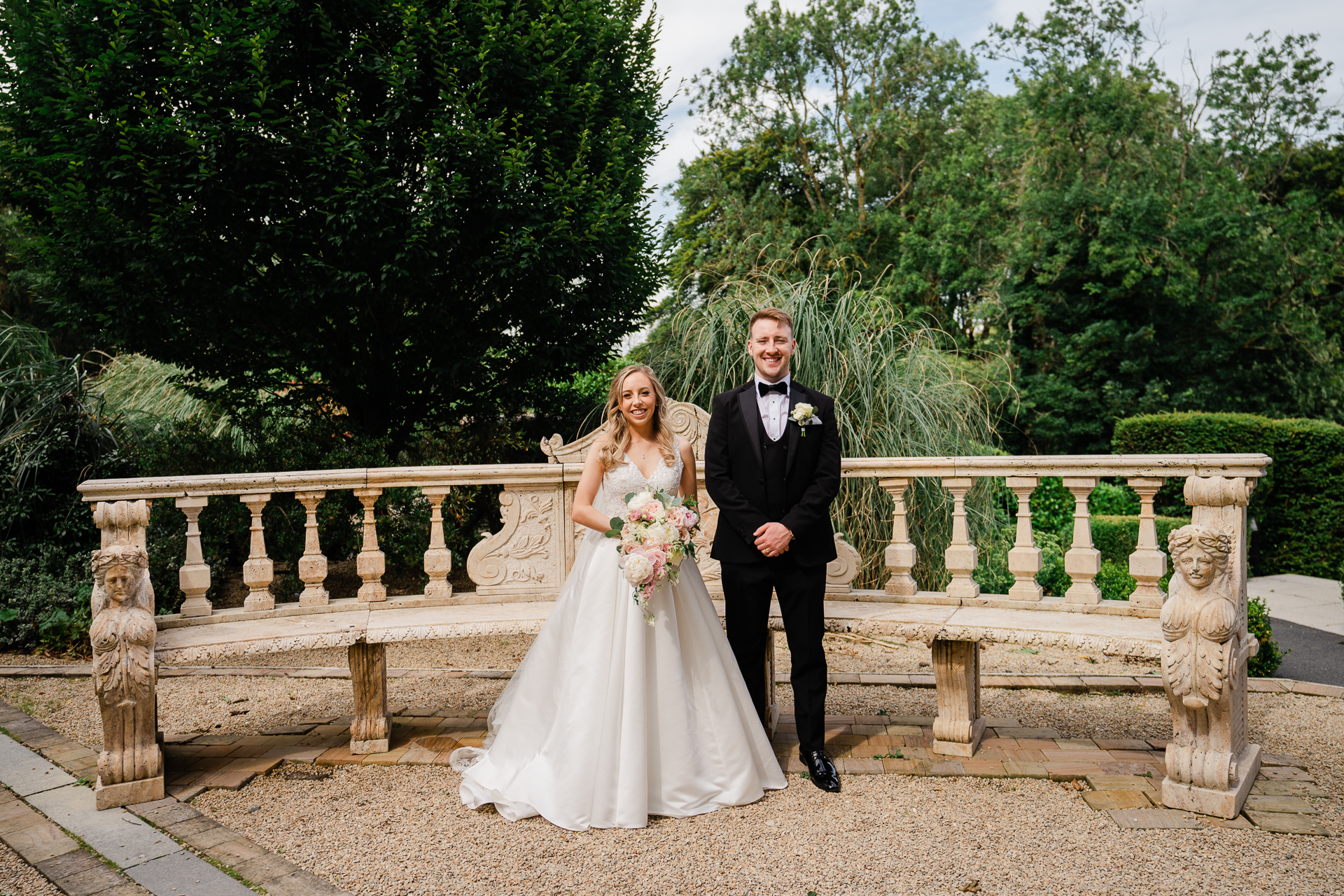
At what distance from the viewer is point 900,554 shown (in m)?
4.56

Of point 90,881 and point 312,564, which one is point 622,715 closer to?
point 90,881

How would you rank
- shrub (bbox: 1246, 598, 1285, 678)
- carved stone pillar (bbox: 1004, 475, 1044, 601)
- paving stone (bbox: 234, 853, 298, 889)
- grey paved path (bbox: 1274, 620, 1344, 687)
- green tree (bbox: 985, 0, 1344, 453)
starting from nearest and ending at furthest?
1. paving stone (bbox: 234, 853, 298, 889)
2. carved stone pillar (bbox: 1004, 475, 1044, 601)
3. shrub (bbox: 1246, 598, 1285, 678)
4. grey paved path (bbox: 1274, 620, 1344, 687)
5. green tree (bbox: 985, 0, 1344, 453)

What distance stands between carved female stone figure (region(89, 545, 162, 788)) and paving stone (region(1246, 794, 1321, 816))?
465 centimetres

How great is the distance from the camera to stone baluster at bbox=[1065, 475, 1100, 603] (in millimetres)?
4121

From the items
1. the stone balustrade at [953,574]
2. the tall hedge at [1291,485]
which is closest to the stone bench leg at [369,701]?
the stone balustrade at [953,574]

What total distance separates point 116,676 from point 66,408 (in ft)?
16.5

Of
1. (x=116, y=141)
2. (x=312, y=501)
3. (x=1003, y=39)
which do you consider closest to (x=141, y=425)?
(x=116, y=141)

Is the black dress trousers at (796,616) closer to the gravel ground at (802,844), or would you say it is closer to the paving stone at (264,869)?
the gravel ground at (802,844)

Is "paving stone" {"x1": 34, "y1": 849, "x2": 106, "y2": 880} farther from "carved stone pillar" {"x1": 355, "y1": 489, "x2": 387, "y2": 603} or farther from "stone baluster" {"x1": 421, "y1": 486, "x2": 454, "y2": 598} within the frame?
"stone baluster" {"x1": 421, "y1": 486, "x2": 454, "y2": 598}

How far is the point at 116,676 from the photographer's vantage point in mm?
3676

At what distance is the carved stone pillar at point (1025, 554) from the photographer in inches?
166

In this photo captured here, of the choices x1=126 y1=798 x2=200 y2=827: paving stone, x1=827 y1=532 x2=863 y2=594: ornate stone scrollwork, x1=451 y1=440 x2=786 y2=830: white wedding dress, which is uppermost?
x1=827 y1=532 x2=863 y2=594: ornate stone scrollwork

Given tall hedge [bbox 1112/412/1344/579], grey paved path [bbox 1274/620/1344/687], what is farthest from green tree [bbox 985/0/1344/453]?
grey paved path [bbox 1274/620/1344/687]

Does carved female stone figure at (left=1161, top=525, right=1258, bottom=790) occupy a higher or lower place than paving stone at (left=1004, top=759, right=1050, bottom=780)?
higher
